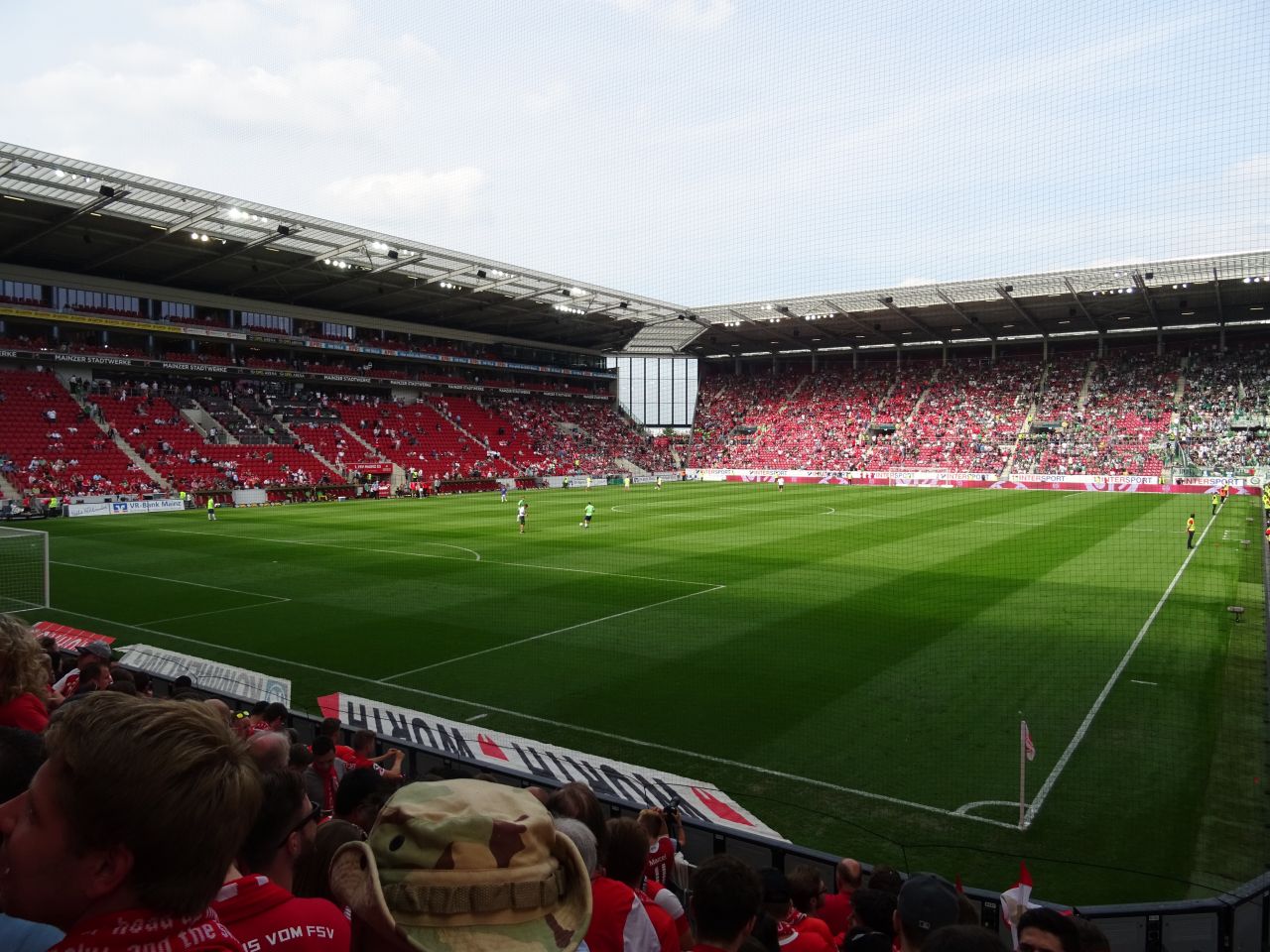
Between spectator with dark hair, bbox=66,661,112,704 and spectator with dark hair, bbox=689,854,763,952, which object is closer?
spectator with dark hair, bbox=689,854,763,952

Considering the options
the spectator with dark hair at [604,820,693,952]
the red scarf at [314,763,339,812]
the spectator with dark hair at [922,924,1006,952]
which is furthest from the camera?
the red scarf at [314,763,339,812]

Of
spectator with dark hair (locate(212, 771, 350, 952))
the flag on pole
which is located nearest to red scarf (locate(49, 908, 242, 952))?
spectator with dark hair (locate(212, 771, 350, 952))

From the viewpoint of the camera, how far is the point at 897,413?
70188mm

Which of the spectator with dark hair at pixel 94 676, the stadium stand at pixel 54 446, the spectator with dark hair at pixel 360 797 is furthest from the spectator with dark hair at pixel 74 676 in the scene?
the stadium stand at pixel 54 446

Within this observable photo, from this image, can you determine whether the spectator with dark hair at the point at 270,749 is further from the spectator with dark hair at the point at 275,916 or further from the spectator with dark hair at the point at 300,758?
the spectator with dark hair at the point at 275,916

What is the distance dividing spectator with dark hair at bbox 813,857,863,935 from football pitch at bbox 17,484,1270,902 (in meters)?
3.09

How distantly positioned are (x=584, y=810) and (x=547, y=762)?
6429mm

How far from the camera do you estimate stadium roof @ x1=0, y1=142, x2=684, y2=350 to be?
34.3 meters

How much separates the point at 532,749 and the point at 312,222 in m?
36.3

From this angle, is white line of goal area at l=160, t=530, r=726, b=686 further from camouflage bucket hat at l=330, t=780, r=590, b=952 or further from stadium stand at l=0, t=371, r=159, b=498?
stadium stand at l=0, t=371, r=159, b=498

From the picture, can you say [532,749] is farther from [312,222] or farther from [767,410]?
[767,410]

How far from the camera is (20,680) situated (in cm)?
416

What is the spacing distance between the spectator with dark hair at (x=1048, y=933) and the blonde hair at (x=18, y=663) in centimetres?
481

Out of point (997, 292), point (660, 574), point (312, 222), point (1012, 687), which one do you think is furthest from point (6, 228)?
point (997, 292)
